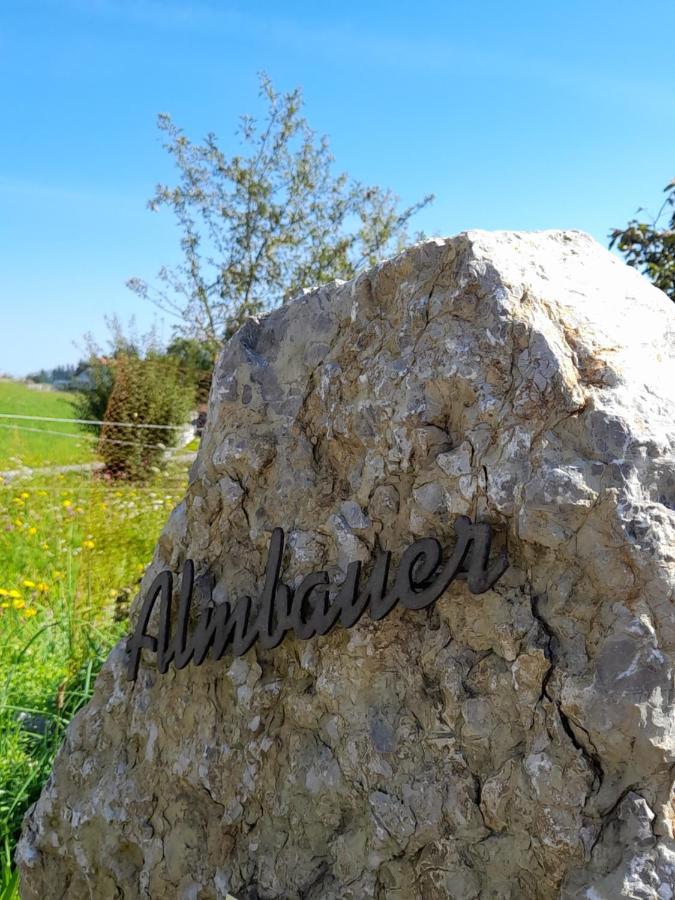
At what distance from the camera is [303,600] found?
7.84ft

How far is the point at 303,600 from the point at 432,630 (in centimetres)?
38

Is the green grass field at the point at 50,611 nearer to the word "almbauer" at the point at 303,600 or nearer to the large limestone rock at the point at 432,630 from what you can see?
the large limestone rock at the point at 432,630

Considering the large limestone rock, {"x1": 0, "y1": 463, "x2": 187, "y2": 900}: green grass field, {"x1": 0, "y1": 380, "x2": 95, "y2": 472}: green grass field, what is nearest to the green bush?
{"x1": 0, "y1": 380, "x2": 95, "y2": 472}: green grass field

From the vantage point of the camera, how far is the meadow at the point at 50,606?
3852mm

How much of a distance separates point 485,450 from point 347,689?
2.42 ft

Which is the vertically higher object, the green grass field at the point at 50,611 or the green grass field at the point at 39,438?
the green grass field at the point at 39,438

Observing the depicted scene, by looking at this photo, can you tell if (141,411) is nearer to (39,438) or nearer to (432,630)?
A: (39,438)

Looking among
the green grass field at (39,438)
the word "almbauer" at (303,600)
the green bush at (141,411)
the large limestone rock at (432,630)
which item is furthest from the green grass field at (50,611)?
the green bush at (141,411)

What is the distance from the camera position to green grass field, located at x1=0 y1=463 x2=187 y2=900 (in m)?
3.84

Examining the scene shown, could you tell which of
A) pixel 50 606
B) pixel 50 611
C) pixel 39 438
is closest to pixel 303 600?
pixel 50 611

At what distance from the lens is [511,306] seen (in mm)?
2172

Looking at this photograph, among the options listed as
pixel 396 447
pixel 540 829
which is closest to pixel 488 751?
pixel 540 829

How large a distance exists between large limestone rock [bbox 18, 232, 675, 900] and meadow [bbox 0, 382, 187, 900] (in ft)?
3.50

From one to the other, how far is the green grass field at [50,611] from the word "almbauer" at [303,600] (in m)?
1.26
